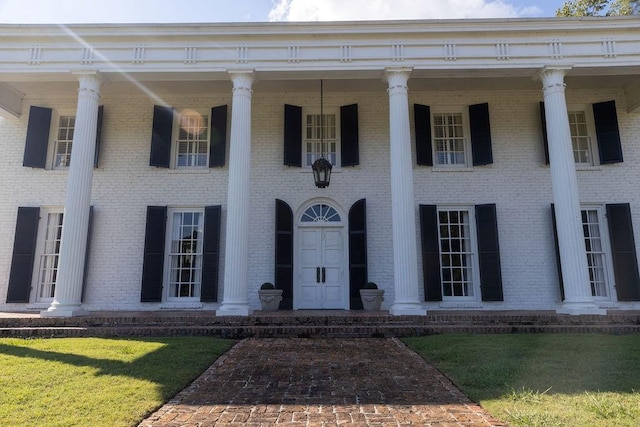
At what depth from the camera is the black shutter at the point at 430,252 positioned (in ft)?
37.1

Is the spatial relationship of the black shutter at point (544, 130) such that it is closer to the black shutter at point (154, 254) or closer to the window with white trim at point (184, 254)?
the window with white trim at point (184, 254)

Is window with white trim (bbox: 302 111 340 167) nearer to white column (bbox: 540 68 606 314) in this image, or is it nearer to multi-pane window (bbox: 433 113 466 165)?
multi-pane window (bbox: 433 113 466 165)

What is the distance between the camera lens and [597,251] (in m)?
11.7

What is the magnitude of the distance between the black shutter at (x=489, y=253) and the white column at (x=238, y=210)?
20.5 feet

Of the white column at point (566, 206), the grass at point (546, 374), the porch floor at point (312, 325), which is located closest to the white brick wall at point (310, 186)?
the white column at point (566, 206)

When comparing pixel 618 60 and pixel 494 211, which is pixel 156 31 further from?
pixel 618 60

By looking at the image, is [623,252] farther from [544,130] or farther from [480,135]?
[480,135]

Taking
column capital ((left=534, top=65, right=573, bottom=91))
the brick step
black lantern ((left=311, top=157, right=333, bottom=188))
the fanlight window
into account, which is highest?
column capital ((left=534, top=65, right=573, bottom=91))

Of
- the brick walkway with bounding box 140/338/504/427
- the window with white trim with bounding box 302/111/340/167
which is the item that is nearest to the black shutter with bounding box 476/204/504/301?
the window with white trim with bounding box 302/111/340/167

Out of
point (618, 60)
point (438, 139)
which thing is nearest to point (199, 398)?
point (438, 139)

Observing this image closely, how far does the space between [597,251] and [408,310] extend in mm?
6312

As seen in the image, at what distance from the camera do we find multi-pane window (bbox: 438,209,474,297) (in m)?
11.6

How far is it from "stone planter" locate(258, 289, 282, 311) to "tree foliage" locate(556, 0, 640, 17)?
651 inches

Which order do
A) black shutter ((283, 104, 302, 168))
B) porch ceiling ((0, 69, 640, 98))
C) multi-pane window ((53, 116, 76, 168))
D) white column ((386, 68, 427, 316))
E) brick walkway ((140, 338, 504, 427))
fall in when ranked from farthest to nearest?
multi-pane window ((53, 116, 76, 168)) → black shutter ((283, 104, 302, 168)) → porch ceiling ((0, 69, 640, 98)) → white column ((386, 68, 427, 316)) → brick walkway ((140, 338, 504, 427))
